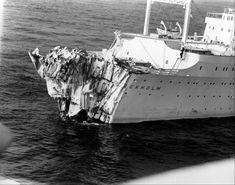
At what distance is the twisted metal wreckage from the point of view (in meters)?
25.2

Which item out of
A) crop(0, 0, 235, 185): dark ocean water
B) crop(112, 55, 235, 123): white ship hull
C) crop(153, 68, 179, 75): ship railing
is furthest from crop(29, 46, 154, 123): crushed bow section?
crop(0, 0, 235, 185): dark ocean water

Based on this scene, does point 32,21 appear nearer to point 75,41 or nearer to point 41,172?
point 75,41

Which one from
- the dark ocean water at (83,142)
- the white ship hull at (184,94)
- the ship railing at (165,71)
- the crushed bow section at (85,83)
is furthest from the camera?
the ship railing at (165,71)

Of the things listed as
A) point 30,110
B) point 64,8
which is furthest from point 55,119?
point 64,8

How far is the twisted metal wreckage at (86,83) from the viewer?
25203mm

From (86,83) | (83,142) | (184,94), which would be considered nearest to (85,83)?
(86,83)

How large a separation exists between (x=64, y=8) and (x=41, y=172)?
68.1 meters

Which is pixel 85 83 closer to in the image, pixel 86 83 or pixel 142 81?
pixel 86 83

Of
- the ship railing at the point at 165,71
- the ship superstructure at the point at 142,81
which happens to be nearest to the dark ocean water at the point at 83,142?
the ship superstructure at the point at 142,81

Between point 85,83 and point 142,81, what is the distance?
3490mm

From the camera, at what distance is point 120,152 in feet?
68.5

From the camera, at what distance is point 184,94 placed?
27750 millimetres

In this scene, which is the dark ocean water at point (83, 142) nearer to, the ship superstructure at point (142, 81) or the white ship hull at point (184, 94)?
the white ship hull at point (184, 94)

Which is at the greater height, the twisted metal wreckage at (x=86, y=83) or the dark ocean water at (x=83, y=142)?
the twisted metal wreckage at (x=86, y=83)
